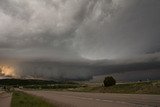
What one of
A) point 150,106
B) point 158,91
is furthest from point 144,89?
point 150,106

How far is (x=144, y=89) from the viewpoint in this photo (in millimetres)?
72750

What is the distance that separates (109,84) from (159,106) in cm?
7936

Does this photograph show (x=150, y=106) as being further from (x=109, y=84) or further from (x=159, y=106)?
(x=109, y=84)

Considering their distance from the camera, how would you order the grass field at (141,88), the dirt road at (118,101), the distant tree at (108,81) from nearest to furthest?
the dirt road at (118,101) → the grass field at (141,88) → the distant tree at (108,81)

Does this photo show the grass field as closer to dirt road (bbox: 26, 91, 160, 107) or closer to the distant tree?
the distant tree

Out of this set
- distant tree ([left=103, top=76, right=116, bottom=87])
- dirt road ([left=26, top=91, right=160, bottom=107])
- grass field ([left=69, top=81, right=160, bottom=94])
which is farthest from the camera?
distant tree ([left=103, top=76, right=116, bottom=87])

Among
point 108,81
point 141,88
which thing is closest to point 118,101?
point 141,88

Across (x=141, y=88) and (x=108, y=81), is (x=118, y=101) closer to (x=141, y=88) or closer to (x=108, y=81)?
Result: (x=141, y=88)

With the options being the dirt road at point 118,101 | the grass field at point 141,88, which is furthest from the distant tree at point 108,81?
the dirt road at point 118,101

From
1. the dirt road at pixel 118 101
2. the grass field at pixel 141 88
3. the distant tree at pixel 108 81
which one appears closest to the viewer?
the dirt road at pixel 118 101

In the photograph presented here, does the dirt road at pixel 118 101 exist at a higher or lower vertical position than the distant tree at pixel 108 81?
lower

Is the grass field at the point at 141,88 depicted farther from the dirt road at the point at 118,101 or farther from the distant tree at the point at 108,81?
the dirt road at the point at 118,101

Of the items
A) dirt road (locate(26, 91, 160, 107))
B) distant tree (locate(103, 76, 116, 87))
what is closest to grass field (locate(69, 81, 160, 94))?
distant tree (locate(103, 76, 116, 87))

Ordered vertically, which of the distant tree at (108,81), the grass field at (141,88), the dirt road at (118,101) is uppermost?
the distant tree at (108,81)
